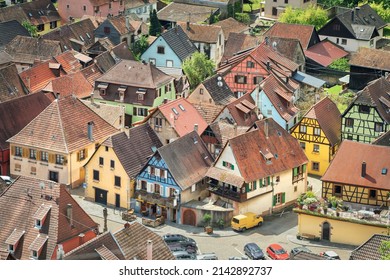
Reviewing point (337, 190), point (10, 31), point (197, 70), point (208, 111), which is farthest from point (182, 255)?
point (10, 31)

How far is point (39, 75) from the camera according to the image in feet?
231

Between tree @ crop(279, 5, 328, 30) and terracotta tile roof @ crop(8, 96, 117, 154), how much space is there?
33.5 metres

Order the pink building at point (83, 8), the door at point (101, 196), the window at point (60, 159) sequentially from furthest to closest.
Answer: the pink building at point (83, 8) < the window at point (60, 159) < the door at point (101, 196)

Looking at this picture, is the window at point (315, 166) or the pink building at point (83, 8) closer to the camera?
→ the window at point (315, 166)

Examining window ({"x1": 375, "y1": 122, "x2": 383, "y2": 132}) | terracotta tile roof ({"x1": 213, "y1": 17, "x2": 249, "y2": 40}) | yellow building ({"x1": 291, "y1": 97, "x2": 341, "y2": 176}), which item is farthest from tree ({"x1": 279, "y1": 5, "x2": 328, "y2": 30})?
window ({"x1": 375, "y1": 122, "x2": 383, "y2": 132})

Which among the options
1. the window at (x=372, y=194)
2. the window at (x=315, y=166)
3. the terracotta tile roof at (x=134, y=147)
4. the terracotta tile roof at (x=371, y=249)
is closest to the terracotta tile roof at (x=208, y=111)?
the terracotta tile roof at (x=134, y=147)

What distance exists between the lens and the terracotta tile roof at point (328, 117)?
193 ft

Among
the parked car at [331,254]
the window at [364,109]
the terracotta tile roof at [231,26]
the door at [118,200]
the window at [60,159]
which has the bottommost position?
the door at [118,200]

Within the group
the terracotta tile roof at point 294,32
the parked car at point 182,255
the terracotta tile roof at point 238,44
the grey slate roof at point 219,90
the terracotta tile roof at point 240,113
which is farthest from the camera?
the terracotta tile roof at point 294,32

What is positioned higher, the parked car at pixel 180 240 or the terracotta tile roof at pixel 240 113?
the terracotta tile roof at pixel 240 113

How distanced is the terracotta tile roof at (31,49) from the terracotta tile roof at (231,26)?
51.5ft

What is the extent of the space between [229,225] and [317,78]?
25.8 metres

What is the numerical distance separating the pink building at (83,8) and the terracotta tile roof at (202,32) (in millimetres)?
13272

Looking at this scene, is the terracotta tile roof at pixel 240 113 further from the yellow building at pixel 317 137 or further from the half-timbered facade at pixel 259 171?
the half-timbered facade at pixel 259 171
